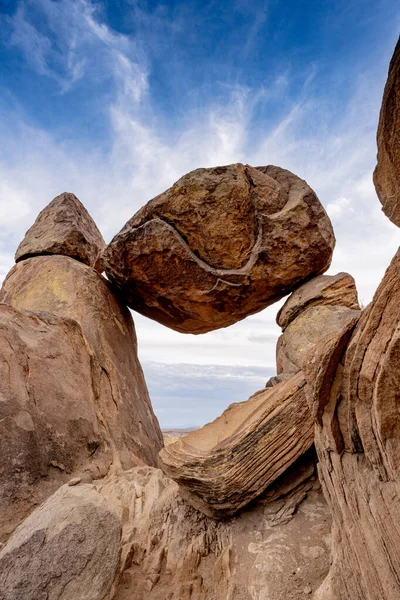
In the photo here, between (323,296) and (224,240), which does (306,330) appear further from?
(224,240)

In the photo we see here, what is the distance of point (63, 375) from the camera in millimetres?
6809

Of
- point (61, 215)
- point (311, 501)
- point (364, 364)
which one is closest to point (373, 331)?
point (364, 364)

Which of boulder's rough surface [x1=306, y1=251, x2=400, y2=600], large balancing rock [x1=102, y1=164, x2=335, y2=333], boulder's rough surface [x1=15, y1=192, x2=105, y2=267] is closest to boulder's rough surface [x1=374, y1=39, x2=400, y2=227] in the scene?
boulder's rough surface [x1=306, y1=251, x2=400, y2=600]

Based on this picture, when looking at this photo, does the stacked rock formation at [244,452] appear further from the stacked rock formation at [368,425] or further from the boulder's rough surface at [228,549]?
the stacked rock formation at [368,425]

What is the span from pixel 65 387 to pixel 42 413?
2.13 feet

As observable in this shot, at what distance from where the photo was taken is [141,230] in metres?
8.52

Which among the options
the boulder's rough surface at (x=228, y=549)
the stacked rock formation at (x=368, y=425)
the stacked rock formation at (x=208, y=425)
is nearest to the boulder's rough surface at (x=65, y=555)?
the stacked rock formation at (x=208, y=425)

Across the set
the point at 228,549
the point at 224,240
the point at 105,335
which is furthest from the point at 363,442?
the point at 105,335

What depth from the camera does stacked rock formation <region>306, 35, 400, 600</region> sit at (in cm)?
241

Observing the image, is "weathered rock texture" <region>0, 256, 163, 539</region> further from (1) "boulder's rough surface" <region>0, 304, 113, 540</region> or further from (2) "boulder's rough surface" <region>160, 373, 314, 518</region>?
(2) "boulder's rough surface" <region>160, 373, 314, 518</region>

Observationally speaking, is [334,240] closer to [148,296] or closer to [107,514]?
[148,296]

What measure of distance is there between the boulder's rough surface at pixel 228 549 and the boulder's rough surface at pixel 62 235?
6.44m

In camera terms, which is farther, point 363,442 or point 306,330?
point 306,330

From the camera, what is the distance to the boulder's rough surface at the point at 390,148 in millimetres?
2059
